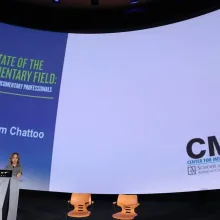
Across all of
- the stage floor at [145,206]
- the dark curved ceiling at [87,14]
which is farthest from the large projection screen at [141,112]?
the dark curved ceiling at [87,14]

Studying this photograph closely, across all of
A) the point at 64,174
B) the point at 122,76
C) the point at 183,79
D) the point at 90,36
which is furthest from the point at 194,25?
the point at 64,174

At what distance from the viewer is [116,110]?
5906 mm

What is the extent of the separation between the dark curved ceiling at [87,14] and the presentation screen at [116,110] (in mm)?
206

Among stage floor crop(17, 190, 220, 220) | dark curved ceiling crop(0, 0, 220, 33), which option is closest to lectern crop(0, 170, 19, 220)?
stage floor crop(17, 190, 220, 220)

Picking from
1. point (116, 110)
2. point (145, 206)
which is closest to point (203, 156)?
point (145, 206)

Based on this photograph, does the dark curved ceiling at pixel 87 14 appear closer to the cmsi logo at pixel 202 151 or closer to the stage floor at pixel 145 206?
the cmsi logo at pixel 202 151

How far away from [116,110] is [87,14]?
6.68ft

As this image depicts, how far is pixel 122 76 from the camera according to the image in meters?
6.06

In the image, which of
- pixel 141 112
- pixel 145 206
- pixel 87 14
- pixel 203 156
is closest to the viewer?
pixel 203 156

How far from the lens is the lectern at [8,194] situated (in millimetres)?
3658

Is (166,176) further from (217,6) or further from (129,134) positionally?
(217,6)

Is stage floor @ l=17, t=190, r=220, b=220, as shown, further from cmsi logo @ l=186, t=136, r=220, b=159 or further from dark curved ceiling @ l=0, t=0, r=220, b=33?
dark curved ceiling @ l=0, t=0, r=220, b=33

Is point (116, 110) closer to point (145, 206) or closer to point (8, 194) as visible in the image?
point (145, 206)

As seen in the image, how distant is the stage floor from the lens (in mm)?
4941
